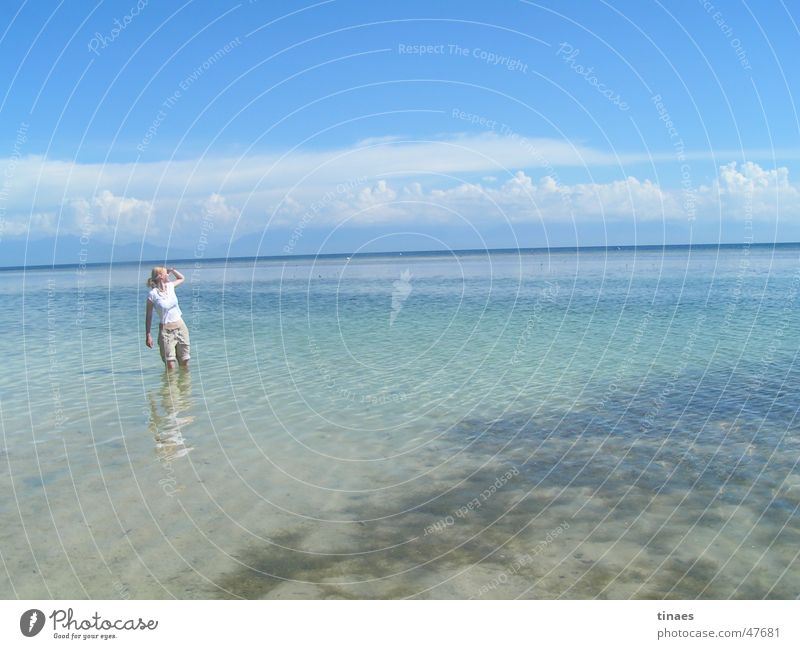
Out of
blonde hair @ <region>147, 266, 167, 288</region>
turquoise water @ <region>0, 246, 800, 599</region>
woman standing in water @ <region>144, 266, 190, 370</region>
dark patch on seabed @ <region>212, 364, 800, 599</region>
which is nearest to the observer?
dark patch on seabed @ <region>212, 364, 800, 599</region>

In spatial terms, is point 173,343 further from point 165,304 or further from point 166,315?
point 165,304

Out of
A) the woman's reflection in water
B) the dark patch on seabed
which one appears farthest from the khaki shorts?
the dark patch on seabed

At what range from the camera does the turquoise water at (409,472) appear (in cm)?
715

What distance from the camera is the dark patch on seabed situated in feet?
22.5

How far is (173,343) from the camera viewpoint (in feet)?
60.3

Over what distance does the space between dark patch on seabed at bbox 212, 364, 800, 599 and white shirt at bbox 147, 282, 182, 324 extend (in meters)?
9.17

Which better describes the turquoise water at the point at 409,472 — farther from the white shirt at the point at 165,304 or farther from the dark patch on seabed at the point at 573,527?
the white shirt at the point at 165,304

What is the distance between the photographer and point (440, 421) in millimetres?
13250

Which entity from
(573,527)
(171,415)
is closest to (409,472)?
(573,527)

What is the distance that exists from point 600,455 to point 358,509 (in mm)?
4177

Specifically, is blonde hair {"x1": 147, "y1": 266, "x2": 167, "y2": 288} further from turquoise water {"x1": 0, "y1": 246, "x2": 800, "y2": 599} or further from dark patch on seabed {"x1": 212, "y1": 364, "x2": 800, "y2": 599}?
dark patch on seabed {"x1": 212, "y1": 364, "x2": 800, "y2": 599}
